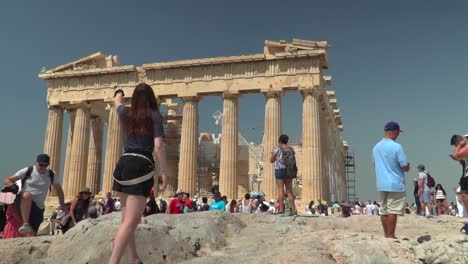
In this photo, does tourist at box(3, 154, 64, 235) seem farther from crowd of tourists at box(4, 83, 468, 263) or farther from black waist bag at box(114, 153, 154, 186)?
black waist bag at box(114, 153, 154, 186)

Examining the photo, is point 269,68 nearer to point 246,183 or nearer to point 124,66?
point 124,66

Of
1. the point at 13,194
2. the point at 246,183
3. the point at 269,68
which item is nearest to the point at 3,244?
the point at 13,194

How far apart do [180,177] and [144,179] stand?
2637 cm

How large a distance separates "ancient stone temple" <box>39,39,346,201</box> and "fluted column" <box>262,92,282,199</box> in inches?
2.7

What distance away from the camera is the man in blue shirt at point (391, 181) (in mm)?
6324

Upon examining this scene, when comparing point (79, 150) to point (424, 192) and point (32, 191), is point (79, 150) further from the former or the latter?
point (32, 191)

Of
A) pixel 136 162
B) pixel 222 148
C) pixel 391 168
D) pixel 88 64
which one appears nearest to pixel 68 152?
pixel 88 64

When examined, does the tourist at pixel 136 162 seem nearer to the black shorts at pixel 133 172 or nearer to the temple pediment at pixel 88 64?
the black shorts at pixel 133 172

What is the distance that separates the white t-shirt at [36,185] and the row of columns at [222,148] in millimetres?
21705

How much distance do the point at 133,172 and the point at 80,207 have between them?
24.1 feet

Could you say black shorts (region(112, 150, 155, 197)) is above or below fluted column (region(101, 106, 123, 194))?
below

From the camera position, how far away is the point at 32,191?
23.3 ft

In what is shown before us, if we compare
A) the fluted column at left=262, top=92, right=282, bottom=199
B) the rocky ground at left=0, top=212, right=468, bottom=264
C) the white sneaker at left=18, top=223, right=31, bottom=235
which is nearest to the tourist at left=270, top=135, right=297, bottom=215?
the rocky ground at left=0, top=212, right=468, bottom=264

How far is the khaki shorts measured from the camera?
6.32m
